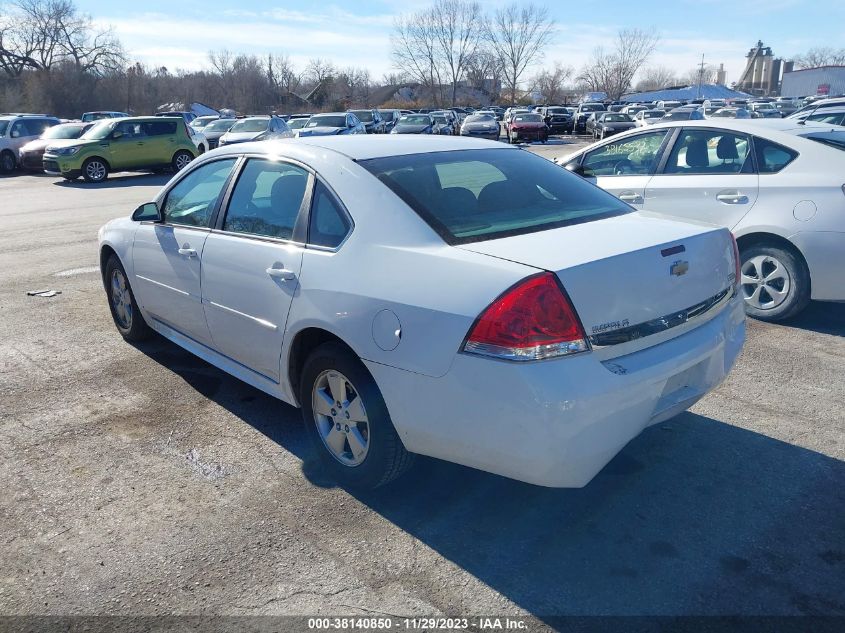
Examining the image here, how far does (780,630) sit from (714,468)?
1.18 metres

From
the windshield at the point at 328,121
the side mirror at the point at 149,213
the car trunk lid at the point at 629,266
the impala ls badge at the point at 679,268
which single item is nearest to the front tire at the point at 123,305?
the side mirror at the point at 149,213

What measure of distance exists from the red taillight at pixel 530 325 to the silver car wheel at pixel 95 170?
20887mm

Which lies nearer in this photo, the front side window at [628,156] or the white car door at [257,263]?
the white car door at [257,263]

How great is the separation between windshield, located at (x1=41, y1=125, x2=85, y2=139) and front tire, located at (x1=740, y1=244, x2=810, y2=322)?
2239 centimetres

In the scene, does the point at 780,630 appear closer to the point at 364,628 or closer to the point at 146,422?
the point at 364,628

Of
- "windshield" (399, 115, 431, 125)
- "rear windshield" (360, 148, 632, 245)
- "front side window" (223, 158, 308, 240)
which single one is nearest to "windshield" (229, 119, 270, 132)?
"windshield" (399, 115, 431, 125)

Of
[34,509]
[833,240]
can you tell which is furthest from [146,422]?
[833,240]

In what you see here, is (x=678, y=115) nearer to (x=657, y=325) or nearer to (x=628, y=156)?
(x=628, y=156)

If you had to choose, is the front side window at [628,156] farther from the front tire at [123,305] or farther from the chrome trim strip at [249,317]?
the front tire at [123,305]

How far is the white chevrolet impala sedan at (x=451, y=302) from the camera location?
2682 mm

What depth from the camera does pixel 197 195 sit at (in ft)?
15.1

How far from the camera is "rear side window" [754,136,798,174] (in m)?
5.77

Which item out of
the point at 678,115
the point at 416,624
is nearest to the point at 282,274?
the point at 416,624

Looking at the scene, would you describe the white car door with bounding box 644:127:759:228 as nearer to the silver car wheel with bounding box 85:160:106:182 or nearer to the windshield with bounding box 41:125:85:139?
the silver car wheel with bounding box 85:160:106:182
